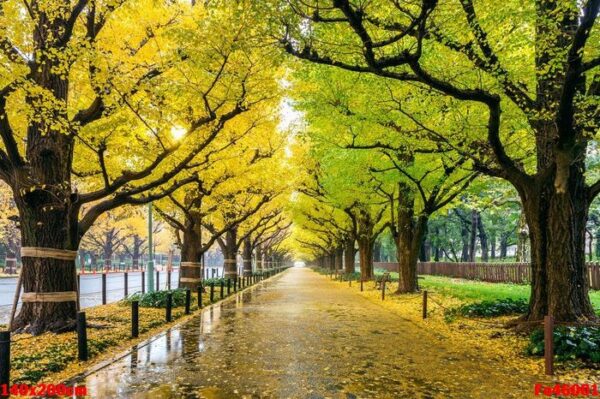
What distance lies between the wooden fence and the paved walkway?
46.0ft

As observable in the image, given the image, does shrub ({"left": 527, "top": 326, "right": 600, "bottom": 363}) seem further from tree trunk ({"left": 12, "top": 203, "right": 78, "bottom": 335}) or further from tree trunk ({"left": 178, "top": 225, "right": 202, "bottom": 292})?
tree trunk ({"left": 178, "top": 225, "right": 202, "bottom": 292})

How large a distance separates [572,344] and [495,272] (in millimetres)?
24607

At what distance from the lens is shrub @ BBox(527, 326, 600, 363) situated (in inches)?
306

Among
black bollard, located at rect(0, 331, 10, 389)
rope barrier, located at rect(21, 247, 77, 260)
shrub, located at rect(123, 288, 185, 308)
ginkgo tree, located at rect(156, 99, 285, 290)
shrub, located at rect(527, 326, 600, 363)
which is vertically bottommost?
shrub, located at rect(123, 288, 185, 308)

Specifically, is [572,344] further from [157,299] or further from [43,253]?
[157,299]

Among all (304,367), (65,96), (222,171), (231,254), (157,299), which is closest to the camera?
(304,367)

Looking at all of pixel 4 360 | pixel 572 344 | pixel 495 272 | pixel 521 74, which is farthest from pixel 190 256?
pixel 495 272

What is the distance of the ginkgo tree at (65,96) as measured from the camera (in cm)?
930

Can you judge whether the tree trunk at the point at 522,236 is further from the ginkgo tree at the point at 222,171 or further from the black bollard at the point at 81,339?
the black bollard at the point at 81,339

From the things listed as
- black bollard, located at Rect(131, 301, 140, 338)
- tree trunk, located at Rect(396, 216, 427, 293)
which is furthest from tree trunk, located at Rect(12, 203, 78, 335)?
tree trunk, located at Rect(396, 216, 427, 293)

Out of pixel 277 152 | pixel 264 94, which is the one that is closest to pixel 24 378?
pixel 264 94

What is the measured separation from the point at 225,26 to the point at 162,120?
2984 mm

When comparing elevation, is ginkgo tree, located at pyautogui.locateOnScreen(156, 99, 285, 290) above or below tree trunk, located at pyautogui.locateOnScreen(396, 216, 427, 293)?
above

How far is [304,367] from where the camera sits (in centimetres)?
759
